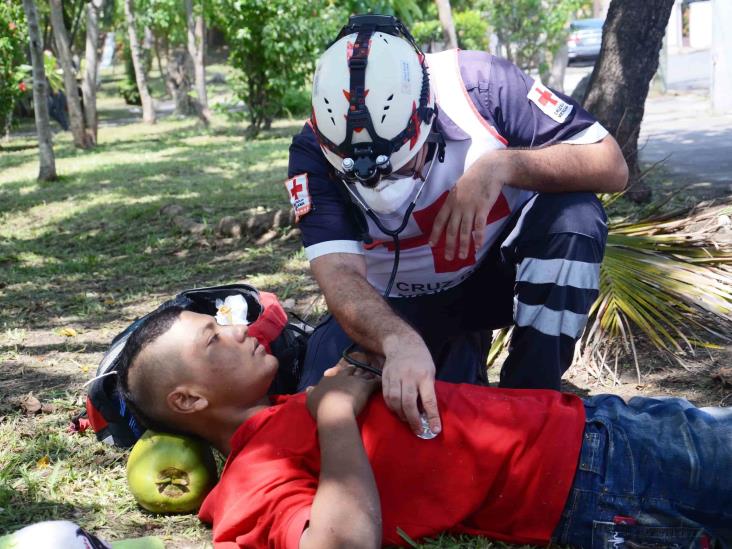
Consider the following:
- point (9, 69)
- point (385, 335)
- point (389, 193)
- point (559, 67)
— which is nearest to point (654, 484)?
point (385, 335)

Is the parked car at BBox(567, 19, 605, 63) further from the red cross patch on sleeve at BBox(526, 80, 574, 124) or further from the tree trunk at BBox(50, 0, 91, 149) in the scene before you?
the red cross patch on sleeve at BBox(526, 80, 574, 124)

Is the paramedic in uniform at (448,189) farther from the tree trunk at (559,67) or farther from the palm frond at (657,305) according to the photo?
the tree trunk at (559,67)

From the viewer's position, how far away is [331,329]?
10.4 ft

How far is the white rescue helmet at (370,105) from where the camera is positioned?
2414 millimetres

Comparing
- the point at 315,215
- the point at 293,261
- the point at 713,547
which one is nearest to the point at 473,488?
the point at 713,547

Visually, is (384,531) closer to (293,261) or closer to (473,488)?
(473,488)

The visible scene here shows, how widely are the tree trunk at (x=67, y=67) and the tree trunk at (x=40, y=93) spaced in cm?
222

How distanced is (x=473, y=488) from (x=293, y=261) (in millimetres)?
3520

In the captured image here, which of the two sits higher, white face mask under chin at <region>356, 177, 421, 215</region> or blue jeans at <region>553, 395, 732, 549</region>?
white face mask under chin at <region>356, 177, 421, 215</region>

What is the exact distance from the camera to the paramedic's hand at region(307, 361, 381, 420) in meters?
2.17

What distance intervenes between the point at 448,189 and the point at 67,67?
35.0 feet

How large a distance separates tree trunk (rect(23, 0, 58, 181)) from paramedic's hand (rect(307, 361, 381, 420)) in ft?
26.7

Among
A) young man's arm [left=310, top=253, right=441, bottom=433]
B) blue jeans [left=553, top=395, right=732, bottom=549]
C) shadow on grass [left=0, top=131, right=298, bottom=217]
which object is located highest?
young man's arm [left=310, top=253, right=441, bottom=433]

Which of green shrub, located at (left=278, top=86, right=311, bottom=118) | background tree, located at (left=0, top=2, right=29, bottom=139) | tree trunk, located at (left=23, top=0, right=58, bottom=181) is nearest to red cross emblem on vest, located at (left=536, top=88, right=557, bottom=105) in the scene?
tree trunk, located at (left=23, top=0, right=58, bottom=181)
